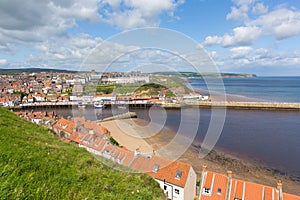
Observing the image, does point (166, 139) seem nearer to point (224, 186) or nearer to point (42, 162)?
point (224, 186)

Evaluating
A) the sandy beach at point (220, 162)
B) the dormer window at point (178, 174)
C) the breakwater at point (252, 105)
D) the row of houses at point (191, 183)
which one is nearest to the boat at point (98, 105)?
the breakwater at point (252, 105)

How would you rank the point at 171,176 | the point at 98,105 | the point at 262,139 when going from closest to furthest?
1. the point at 171,176
2. the point at 262,139
3. the point at 98,105

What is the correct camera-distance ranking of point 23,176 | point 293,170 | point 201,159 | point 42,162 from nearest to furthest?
point 23,176, point 42,162, point 293,170, point 201,159

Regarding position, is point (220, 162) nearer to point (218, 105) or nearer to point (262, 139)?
point (262, 139)

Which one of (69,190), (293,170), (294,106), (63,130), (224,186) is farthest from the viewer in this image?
(294,106)

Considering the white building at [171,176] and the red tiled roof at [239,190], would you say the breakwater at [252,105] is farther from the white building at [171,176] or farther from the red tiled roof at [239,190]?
the red tiled roof at [239,190]

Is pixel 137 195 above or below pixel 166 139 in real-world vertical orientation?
above

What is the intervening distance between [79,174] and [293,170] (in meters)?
22.0

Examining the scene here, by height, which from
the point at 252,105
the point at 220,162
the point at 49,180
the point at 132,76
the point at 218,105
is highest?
the point at 132,76

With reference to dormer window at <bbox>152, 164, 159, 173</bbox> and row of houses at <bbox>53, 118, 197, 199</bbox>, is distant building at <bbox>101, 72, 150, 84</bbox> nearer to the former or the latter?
row of houses at <bbox>53, 118, 197, 199</bbox>

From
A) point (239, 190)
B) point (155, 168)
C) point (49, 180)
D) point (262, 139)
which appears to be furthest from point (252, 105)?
point (49, 180)

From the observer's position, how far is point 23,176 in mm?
3156

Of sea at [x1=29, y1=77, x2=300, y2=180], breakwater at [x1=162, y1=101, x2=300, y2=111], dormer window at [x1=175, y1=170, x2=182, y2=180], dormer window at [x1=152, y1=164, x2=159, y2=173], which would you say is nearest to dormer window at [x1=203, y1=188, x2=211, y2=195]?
dormer window at [x1=175, y1=170, x2=182, y2=180]

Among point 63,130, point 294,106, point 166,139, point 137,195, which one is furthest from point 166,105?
point 137,195
